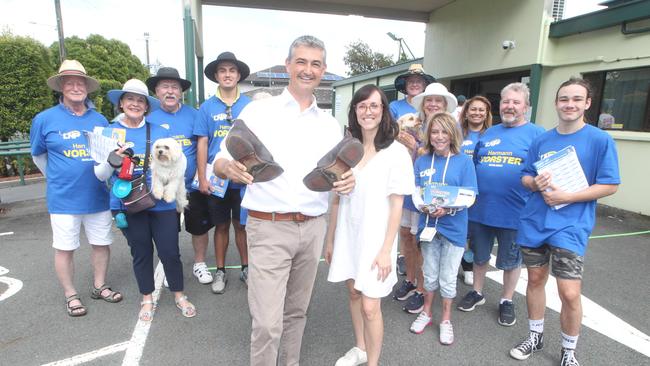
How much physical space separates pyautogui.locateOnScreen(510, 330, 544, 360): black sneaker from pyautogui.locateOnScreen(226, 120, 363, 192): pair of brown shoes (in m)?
2.05

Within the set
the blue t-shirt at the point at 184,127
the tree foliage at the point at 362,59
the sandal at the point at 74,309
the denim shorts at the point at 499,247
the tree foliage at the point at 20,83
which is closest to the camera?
the denim shorts at the point at 499,247

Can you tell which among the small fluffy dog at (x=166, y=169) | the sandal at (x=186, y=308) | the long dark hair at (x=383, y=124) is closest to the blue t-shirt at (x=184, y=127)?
the small fluffy dog at (x=166, y=169)

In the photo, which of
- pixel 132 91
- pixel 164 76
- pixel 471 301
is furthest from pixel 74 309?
pixel 471 301

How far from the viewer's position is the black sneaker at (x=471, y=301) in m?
3.51

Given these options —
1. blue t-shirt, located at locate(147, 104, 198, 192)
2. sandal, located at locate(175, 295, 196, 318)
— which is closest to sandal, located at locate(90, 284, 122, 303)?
sandal, located at locate(175, 295, 196, 318)

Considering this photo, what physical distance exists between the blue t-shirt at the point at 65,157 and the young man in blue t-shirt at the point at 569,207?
3.71m

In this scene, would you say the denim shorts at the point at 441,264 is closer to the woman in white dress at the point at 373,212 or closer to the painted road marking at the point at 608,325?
the woman in white dress at the point at 373,212

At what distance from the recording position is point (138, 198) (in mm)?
2941

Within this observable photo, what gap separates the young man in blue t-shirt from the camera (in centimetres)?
239

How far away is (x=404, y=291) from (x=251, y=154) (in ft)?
8.42

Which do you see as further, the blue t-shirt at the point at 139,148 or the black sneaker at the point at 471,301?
the black sneaker at the point at 471,301

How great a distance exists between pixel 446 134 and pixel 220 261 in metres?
2.72

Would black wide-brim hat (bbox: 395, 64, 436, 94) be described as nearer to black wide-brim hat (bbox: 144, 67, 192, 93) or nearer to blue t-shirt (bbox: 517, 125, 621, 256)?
blue t-shirt (bbox: 517, 125, 621, 256)

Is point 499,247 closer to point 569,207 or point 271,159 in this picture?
point 569,207
